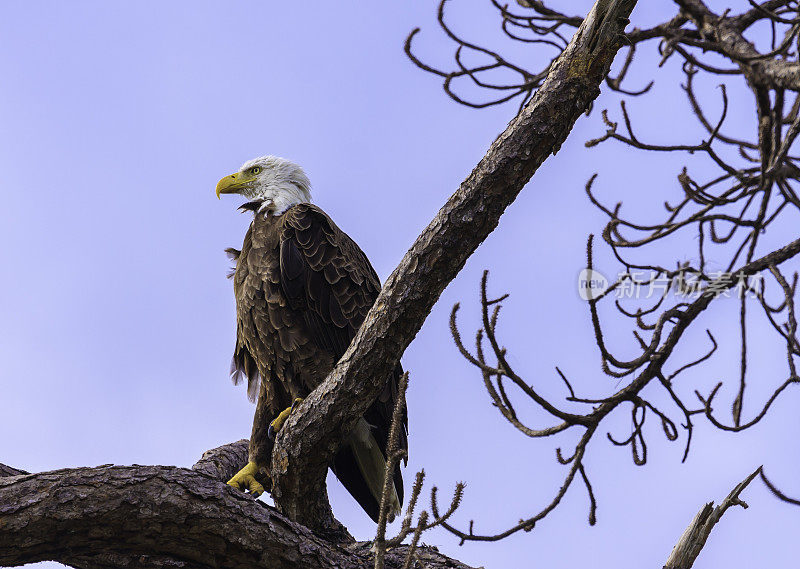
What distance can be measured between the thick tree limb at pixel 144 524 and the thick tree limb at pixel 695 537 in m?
1.12

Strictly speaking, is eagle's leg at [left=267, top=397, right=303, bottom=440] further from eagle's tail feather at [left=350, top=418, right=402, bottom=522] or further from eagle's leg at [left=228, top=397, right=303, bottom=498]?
eagle's tail feather at [left=350, top=418, right=402, bottom=522]

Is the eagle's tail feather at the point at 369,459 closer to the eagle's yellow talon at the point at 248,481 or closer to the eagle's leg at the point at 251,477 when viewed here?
the eagle's leg at the point at 251,477

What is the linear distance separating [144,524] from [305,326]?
1.69 metres

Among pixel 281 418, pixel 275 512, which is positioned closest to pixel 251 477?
pixel 281 418

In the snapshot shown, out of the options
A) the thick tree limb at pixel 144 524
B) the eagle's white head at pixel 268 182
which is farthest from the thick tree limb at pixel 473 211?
the eagle's white head at pixel 268 182

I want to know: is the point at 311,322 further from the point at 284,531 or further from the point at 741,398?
the point at 741,398

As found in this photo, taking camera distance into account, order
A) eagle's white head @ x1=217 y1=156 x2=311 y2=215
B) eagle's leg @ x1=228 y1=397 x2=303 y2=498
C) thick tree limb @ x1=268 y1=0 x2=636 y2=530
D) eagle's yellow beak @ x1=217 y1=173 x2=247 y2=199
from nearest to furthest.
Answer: thick tree limb @ x1=268 y1=0 x2=636 y2=530, eagle's leg @ x1=228 y1=397 x2=303 y2=498, eagle's white head @ x1=217 y1=156 x2=311 y2=215, eagle's yellow beak @ x1=217 y1=173 x2=247 y2=199

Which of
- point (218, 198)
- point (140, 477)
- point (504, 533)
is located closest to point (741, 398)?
point (504, 533)

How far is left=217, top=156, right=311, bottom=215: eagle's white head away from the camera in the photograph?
16.6 ft

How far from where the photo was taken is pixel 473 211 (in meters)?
→ 2.83

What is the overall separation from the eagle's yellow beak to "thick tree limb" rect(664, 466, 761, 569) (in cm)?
346

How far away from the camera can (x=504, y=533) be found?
3.33 m

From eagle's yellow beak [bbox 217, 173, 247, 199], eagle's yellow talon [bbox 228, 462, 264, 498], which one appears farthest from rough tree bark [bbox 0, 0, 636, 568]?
eagle's yellow beak [bbox 217, 173, 247, 199]

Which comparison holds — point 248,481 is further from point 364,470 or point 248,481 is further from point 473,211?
point 473,211
